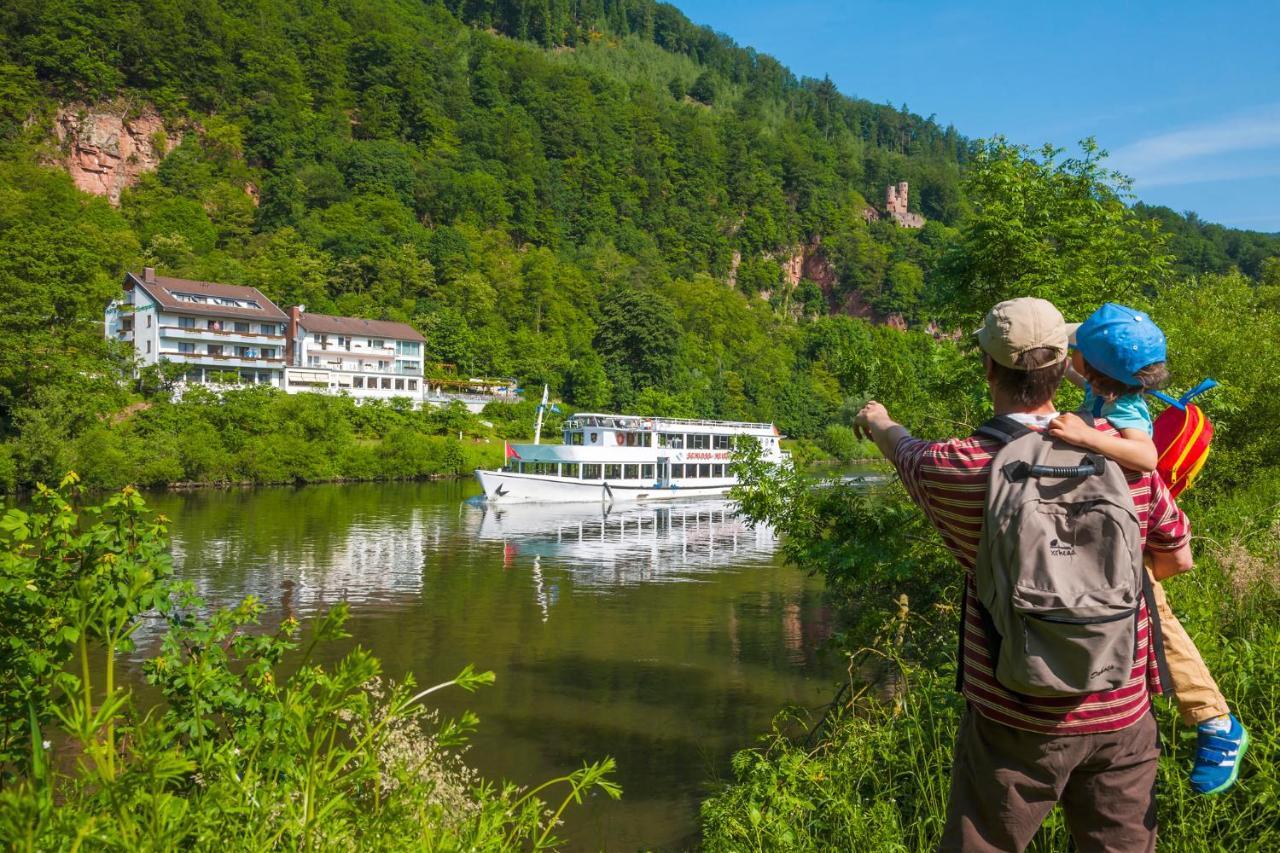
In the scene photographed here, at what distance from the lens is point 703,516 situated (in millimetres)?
31969

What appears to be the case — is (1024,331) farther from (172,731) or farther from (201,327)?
(201,327)

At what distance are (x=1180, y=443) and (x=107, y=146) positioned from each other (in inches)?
3687

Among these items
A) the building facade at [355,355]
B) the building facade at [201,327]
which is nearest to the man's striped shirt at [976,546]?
the building facade at [201,327]

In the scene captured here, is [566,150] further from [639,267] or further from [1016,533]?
[1016,533]

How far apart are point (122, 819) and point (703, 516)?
3024 centimetres

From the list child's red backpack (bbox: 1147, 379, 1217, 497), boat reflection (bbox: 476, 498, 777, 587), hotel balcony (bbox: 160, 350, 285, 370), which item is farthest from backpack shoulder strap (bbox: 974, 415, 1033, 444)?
hotel balcony (bbox: 160, 350, 285, 370)

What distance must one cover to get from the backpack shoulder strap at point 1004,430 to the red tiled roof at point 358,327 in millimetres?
58686

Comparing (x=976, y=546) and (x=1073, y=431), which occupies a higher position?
(x=1073, y=431)

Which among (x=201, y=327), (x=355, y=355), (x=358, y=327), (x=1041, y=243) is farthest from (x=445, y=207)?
(x=1041, y=243)

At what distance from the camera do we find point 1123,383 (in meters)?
2.48

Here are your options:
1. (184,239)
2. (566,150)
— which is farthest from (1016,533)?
(566,150)

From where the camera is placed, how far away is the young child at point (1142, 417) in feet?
7.76

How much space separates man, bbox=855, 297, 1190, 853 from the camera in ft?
7.08

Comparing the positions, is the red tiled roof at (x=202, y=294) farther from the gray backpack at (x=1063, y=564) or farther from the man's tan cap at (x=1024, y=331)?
the gray backpack at (x=1063, y=564)
